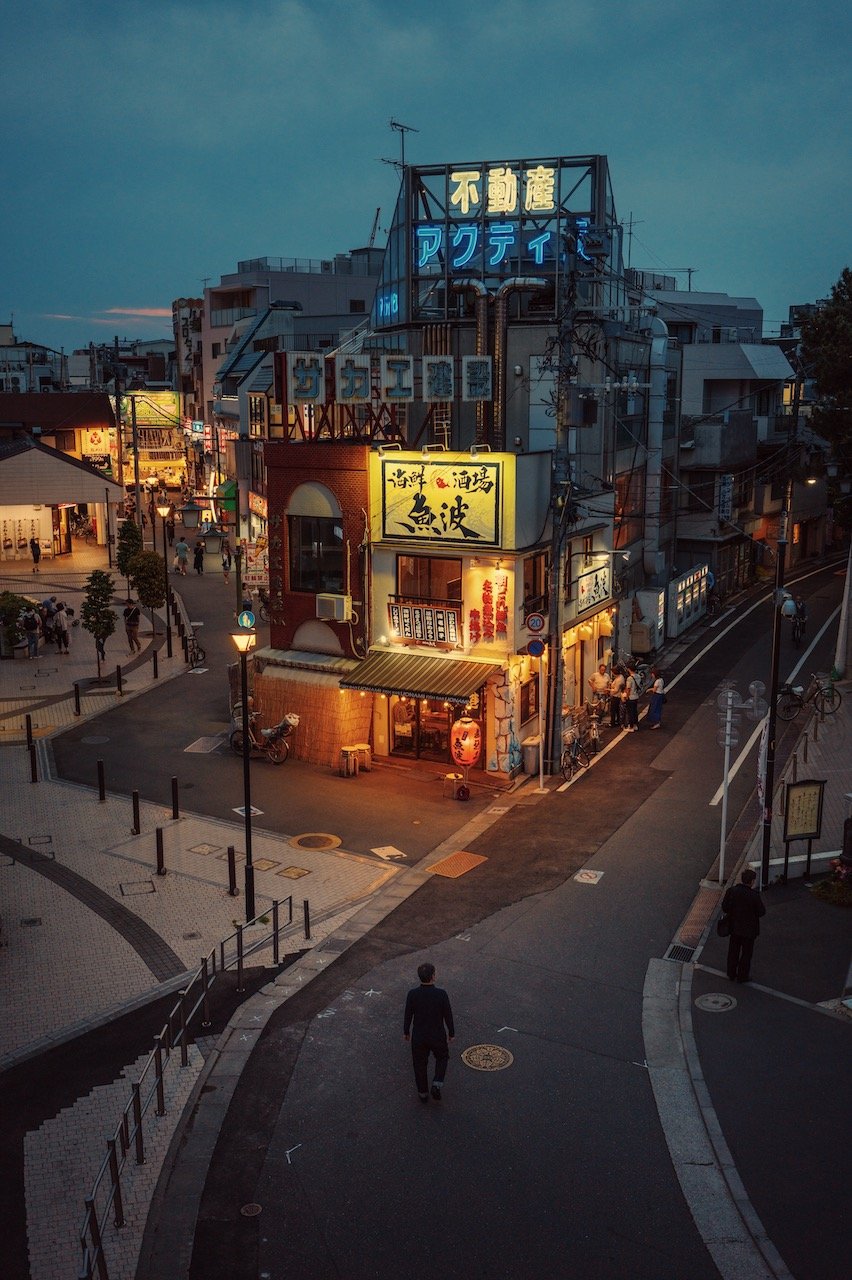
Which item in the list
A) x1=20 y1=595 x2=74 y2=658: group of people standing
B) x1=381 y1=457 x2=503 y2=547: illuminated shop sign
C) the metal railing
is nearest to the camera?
the metal railing

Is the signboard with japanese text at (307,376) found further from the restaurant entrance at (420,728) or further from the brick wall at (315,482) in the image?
the restaurant entrance at (420,728)

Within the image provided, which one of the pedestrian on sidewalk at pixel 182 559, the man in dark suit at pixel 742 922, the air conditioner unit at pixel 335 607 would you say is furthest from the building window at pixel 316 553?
the pedestrian on sidewalk at pixel 182 559

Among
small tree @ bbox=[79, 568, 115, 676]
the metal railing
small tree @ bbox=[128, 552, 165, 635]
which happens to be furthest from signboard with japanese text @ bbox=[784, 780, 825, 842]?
small tree @ bbox=[128, 552, 165, 635]

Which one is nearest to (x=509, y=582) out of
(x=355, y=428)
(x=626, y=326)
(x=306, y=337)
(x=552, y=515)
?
(x=552, y=515)

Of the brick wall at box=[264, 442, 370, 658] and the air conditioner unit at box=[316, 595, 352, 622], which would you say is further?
the air conditioner unit at box=[316, 595, 352, 622]

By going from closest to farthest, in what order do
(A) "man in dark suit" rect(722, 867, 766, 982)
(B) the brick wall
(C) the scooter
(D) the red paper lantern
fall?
(A) "man in dark suit" rect(722, 867, 766, 982) → (D) the red paper lantern → (B) the brick wall → (C) the scooter

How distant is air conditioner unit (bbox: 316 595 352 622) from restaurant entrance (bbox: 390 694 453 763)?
2.42 m

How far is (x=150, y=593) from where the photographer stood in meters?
40.0

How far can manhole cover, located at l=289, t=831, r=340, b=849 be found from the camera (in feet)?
70.5

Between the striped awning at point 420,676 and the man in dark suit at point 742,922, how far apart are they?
379 inches

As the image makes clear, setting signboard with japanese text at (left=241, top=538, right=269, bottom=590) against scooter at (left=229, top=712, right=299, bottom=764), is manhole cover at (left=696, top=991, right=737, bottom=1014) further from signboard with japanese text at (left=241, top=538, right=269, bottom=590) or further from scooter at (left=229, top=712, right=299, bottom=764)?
signboard with japanese text at (left=241, top=538, right=269, bottom=590)

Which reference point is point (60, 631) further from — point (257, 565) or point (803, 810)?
point (803, 810)

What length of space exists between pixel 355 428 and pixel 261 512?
22.7 metres

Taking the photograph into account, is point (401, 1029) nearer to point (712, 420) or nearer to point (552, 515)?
point (552, 515)
